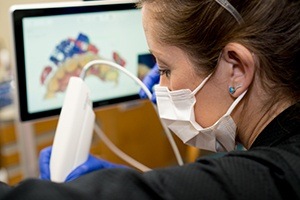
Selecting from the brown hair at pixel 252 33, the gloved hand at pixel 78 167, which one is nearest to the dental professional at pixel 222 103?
the brown hair at pixel 252 33

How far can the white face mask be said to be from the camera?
74 cm

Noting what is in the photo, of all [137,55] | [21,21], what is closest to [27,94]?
[21,21]

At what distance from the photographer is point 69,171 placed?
99cm

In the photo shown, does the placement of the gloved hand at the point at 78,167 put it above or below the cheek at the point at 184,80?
below

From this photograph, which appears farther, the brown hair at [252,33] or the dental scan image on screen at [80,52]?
the dental scan image on screen at [80,52]

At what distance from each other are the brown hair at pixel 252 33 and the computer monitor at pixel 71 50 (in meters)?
0.38

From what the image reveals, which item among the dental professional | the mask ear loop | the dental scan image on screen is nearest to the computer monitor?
the dental scan image on screen

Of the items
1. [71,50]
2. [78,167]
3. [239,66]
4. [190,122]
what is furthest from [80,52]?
[239,66]

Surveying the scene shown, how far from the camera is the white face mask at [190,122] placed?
0.74 metres

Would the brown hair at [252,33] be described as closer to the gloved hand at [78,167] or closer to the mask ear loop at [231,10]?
the mask ear loop at [231,10]

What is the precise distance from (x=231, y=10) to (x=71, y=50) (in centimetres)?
52

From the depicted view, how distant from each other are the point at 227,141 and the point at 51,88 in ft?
1.59

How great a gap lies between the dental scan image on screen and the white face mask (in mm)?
314

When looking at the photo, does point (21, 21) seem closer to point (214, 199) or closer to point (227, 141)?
point (227, 141)
